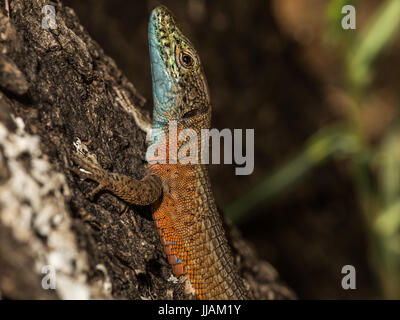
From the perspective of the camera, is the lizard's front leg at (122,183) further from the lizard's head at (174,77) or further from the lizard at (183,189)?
the lizard's head at (174,77)

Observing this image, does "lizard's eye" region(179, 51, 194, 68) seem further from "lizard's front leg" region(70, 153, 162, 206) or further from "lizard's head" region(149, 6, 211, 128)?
"lizard's front leg" region(70, 153, 162, 206)

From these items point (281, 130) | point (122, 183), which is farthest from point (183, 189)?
point (281, 130)

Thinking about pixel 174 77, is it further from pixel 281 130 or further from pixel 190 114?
pixel 281 130

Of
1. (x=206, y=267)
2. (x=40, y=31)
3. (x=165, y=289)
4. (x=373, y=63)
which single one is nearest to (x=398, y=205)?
(x=373, y=63)

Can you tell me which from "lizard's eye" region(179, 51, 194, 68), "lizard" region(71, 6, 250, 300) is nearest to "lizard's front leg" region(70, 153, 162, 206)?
"lizard" region(71, 6, 250, 300)

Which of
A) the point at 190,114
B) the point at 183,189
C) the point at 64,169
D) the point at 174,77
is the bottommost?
the point at 64,169

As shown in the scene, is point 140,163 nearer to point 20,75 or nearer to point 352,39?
point 20,75
